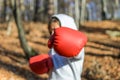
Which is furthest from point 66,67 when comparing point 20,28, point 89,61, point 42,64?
point 89,61

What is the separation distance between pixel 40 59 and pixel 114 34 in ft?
62.0

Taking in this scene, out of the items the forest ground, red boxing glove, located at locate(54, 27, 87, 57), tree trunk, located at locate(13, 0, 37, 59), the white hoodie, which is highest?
red boxing glove, located at locate(54, 27, 87, 57)

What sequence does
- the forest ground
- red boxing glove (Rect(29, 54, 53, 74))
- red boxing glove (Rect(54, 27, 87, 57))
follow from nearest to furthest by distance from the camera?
1. red boxing glove (Rect(54, 27, 87, 57))
2. red boxing glove (Rect(29, 54, 53, 74))
3. the forest ground

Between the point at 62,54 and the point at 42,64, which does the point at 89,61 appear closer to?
the point at 42,64

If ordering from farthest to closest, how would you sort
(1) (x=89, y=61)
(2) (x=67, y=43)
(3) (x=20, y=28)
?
(1) (x=89, y=61)
(3) (x=20, y=28)
(2) (x=67, y=43)

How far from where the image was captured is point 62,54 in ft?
13.1

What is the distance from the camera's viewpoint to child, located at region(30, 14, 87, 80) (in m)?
3.95

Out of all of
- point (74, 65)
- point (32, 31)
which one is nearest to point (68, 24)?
point (74, 65)

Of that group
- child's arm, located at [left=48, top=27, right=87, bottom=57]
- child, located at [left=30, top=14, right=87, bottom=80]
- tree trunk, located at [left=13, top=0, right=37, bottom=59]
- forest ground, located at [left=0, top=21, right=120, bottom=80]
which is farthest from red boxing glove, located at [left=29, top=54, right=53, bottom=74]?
tree trunk, located at [left=13, top=0, right=37, bottom=59]

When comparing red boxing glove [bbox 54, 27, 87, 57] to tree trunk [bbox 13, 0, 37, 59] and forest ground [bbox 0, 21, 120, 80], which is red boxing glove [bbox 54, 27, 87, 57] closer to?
forest ground [bbox 0, 21, 120, 80]

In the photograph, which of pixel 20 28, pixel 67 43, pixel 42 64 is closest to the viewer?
pixel 67 43

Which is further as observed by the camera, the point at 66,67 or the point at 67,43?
the point at 66,67

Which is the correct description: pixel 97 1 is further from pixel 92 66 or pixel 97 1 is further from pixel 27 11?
pixel 92 66

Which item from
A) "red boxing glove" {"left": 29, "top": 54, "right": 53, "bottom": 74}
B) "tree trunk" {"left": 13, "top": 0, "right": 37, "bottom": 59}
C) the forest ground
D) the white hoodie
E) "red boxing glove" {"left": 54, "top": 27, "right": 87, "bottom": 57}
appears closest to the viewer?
"red boxing glove" {"left": 54, "top": 27, "right": 87, "bottom": 57}
